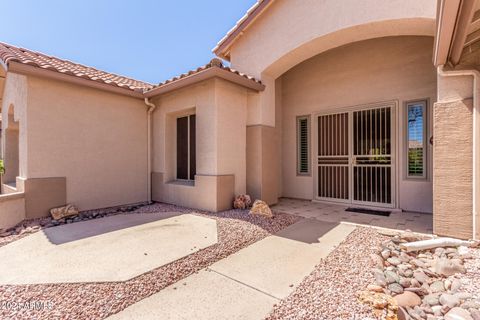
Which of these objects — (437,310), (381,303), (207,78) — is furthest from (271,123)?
(437,310)

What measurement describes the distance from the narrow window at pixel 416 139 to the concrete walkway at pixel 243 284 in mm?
4133

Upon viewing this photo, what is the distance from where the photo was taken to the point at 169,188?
26.0 ft

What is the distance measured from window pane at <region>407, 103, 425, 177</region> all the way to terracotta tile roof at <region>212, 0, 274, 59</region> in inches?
226

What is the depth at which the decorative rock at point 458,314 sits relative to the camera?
228 centimetres

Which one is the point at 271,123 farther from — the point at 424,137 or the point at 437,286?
the point at 437,286

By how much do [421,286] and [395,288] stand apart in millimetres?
461

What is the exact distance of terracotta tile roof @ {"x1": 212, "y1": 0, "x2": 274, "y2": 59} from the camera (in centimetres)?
716

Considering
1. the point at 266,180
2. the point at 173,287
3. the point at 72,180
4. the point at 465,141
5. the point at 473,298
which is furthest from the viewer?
the point at 266,180

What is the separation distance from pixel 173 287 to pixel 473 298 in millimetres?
3746

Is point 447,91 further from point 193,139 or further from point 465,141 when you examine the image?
point 193,139

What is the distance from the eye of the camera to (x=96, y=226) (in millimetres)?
5438

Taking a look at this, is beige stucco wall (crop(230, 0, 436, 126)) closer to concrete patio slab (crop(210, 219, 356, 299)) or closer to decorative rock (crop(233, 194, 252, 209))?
decorative rock (crop(233, 194, 252, 209))

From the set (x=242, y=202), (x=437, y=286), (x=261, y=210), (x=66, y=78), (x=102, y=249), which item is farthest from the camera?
(x=242, y=202)

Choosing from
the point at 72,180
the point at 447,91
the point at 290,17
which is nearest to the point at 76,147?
the point at 72,180
